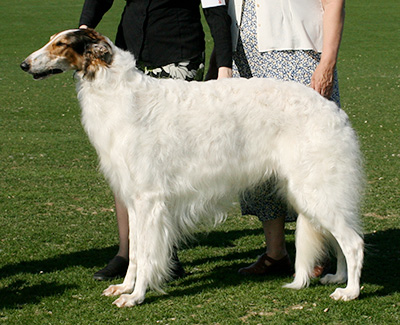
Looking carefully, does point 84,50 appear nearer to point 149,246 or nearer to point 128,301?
point 149,246

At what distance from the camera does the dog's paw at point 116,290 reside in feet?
15.2

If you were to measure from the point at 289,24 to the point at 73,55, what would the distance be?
1.69 metres

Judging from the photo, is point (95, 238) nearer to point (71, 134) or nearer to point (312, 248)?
point (312, 248)

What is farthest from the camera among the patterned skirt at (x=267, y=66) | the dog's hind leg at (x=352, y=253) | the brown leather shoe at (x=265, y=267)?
the brown leather shoe at (x=265, y=267)

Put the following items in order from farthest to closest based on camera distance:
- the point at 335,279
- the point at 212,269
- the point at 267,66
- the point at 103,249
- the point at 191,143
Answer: the point at 103,249
the point at 212,269
the point at 267,66
the point at 335,279
the point at 191,143

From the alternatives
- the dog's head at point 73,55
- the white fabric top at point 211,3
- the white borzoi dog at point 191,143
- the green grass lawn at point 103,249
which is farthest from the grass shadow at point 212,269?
the white fabric top at point 211,3

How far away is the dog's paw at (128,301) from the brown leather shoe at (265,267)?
108 cm

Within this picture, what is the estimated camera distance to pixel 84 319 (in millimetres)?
4242

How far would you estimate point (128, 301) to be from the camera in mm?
4402

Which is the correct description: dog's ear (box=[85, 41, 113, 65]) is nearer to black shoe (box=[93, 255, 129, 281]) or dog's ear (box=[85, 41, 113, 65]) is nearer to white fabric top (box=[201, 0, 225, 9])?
white fabric top (box=[201, 0, 225, 9])

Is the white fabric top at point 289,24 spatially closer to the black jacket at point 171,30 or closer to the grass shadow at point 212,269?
the black jacket at point 171,30

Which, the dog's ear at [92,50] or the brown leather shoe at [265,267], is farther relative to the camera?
the brown leather shoe at [265,267]

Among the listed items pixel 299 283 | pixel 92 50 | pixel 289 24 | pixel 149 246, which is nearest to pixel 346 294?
pixel 299 283

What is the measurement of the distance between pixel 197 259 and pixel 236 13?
216cm
